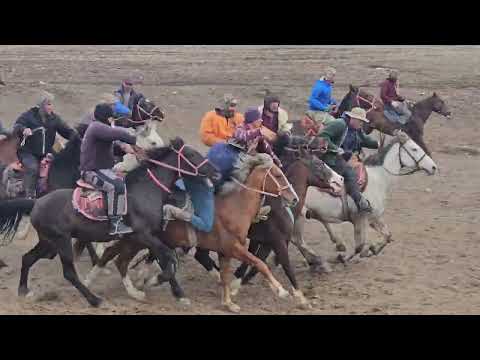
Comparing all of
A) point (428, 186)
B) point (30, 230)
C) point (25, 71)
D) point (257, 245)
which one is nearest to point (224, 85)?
point (25, 71)

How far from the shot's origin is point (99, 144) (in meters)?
11.1

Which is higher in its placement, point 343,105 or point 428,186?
point 343,105

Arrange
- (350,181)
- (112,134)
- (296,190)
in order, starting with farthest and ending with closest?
(350,181) → (296,190) → (112,134)

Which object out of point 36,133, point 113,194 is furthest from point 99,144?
point 36,133

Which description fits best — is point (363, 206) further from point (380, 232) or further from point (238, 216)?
point (238, 216)

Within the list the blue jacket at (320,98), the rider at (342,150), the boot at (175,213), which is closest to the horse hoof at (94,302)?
the boot at (175,213)

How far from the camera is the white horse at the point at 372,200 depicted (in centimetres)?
1331

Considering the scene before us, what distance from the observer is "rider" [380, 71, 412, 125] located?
58.6 feet

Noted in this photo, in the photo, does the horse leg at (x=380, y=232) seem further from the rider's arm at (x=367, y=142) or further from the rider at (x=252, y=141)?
the rider at (x=252, y=141)

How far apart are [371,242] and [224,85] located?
538 inches

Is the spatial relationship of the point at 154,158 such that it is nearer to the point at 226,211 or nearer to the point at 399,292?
the point at 226,211

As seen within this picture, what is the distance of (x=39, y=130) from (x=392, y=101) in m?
7.60

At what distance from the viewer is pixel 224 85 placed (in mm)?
27422

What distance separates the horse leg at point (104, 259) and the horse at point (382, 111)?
6.01 metres
